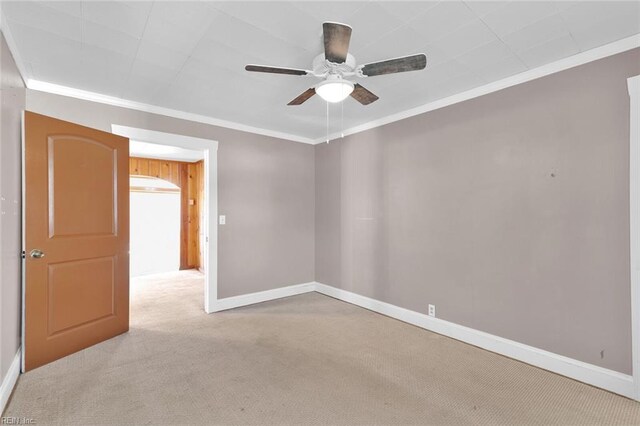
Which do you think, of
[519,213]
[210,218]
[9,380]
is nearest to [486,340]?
[519,213]

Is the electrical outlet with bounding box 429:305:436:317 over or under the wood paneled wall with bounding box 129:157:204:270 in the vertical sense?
under

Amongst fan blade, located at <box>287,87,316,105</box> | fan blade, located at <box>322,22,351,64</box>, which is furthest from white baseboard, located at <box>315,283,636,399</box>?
fan blade, located at <box>322,22,351,64</box>

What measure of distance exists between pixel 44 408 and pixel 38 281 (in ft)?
3.38

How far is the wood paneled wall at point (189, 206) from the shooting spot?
694cm

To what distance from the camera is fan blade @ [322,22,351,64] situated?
166 centimetres

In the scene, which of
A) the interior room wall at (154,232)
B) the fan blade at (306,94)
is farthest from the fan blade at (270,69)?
the interior room wall at (154,232)

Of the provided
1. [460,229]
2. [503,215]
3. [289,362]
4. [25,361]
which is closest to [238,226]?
[289,362]

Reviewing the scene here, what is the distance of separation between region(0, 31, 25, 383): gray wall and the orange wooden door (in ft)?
0.23

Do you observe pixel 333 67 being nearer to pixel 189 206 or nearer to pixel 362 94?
pixel 362 94

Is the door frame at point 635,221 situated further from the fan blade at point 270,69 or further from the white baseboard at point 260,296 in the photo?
the white baseboard at point 260,296

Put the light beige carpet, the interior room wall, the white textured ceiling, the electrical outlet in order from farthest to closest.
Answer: the interior room wall < the electrical outlet < the light beige carpet < the white textured ceiling

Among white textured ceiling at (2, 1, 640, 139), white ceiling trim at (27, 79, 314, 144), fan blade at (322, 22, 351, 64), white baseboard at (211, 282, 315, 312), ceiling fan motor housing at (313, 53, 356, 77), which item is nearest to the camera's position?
fan blade at (322, 22, 351, 64)

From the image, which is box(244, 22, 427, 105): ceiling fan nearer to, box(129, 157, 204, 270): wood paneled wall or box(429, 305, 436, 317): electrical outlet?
box(429, 305, 436, 317): electrical outlet

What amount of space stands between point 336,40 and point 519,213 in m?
2.13
